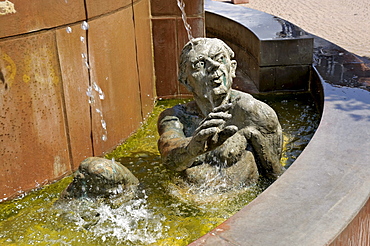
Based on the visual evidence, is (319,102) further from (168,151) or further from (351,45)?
(351,45)

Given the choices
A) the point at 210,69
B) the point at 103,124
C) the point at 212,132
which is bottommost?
the point at 103,124

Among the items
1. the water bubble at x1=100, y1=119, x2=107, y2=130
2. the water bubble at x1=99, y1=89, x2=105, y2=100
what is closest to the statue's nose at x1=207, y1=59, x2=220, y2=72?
the water bubble at x1=99, y1=89, x2=105, y2=100

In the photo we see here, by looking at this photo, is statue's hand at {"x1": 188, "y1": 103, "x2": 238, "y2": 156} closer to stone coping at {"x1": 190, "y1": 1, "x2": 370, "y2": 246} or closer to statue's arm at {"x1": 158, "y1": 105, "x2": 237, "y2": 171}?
statue's arm at {"x1": 158, "y1": 105, "x2": 237, "y2": 171}

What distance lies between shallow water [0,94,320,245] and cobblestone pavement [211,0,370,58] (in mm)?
6904

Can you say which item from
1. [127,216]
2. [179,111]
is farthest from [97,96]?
[127,216]

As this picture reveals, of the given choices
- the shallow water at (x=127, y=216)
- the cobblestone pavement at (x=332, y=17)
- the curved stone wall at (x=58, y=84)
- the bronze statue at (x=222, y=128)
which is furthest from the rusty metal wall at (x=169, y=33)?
the cobblestone pavement at (x=332, y=17)

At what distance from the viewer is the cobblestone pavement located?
37.8 feet

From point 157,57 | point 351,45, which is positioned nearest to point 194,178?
point 157,57

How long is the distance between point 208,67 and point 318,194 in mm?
1485

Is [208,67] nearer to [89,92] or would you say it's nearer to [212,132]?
[212,132]

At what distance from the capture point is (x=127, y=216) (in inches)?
171

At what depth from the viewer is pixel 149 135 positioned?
20.7 feet

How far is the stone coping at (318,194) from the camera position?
9.50 feet

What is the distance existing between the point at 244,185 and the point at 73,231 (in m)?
1.43
